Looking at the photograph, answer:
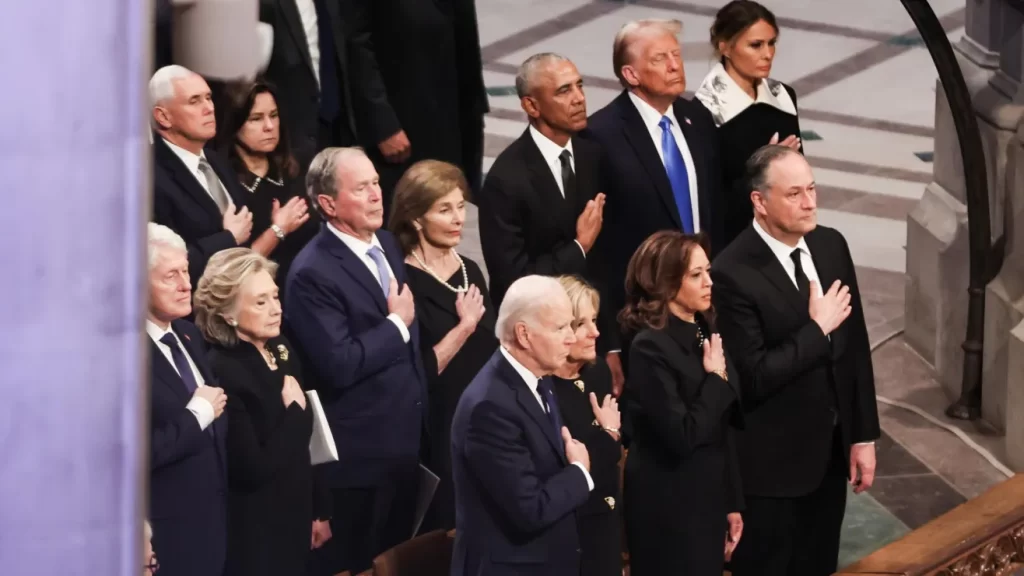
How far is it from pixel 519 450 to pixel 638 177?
166cm

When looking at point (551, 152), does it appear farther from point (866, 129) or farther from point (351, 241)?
point (866, 129)

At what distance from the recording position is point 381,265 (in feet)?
14.8

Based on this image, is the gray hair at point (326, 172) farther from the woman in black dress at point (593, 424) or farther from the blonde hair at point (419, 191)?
the woman in black dress at point (593, 424)

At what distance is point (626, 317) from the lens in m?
4.43

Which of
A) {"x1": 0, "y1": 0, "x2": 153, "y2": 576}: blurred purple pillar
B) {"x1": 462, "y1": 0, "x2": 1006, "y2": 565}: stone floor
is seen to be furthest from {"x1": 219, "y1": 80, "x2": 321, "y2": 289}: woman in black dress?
{"x1": 0, "y1": 0, "x2": 153, "y2": 576}: blurred purple pillar

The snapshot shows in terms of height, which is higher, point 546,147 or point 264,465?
point 546,147

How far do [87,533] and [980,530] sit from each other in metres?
4.26

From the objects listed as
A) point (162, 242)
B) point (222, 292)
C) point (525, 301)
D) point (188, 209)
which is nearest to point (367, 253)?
point (188, 209)

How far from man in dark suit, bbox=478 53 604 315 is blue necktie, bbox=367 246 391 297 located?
0.71 m

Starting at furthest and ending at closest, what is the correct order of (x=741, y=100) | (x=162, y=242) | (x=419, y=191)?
1. (x=741, y=100)
2. (x=419, y=191)
3. (x=162, y=242)

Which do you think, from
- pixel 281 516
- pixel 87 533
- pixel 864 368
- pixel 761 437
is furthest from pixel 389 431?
pixel 87 533

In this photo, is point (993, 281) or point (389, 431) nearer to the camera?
point (389, 431)

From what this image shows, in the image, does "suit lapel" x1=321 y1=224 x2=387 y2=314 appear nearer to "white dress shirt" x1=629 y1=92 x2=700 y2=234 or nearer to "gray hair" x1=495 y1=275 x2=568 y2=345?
"gray hair" x1=495 y1=275 x2=568 y2=345

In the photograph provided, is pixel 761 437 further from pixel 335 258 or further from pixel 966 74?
pixel 966 74
